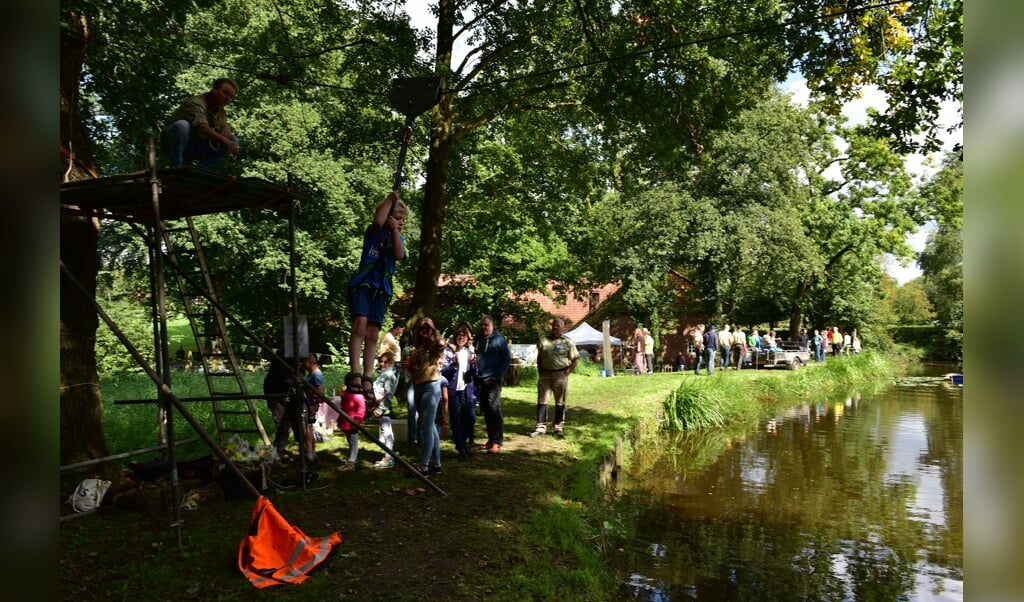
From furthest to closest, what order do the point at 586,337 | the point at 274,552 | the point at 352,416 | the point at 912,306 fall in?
the point at 912,306, the point at 586,337, the point at 352,416, the point at 274,552

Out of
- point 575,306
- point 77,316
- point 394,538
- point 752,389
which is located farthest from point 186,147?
point 575,306

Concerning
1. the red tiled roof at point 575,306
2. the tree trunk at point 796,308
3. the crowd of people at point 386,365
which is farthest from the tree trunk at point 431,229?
the tree trunk at point 796,308

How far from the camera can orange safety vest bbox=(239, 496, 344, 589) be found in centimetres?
527

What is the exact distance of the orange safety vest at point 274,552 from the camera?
17.3 feet

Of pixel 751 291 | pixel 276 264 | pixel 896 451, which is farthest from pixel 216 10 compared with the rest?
pixel 751 291

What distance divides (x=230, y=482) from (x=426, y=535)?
2.52 meters

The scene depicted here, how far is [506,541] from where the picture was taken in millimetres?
6508

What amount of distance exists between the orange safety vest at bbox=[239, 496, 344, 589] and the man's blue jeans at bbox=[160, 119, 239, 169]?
3.26m

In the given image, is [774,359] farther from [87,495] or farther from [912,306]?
[912,306]

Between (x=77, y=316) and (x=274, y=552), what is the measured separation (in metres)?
3.88

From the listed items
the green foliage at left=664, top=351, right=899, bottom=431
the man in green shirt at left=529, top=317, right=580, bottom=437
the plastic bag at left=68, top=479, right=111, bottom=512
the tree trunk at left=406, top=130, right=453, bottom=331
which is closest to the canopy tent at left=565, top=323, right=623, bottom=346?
the green foliage at left=664, top=351, right=899, bottom=431

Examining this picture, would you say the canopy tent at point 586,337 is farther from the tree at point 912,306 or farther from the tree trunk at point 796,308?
the tree at point 912,306

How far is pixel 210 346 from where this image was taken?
15.5m
